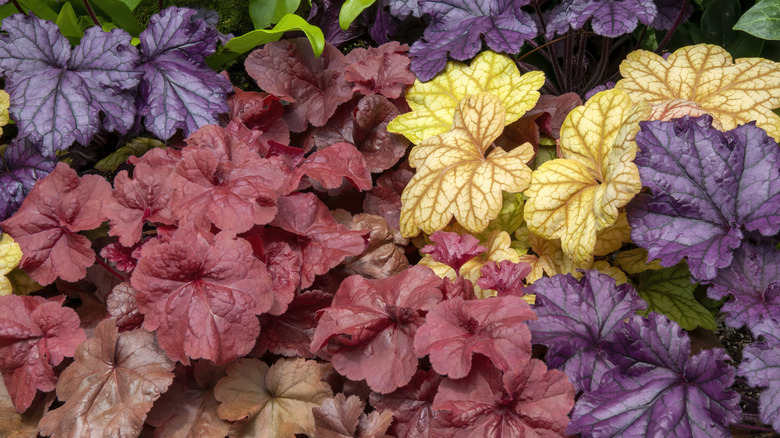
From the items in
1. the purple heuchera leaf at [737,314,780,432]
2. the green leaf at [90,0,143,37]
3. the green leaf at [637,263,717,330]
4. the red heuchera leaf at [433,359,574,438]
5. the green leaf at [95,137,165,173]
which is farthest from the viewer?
the green leaf at [90,0,143,37]

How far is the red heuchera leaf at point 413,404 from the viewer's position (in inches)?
55.8

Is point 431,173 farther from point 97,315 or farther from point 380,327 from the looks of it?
point 97,315

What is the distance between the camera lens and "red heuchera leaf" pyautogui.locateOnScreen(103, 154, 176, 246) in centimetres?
158

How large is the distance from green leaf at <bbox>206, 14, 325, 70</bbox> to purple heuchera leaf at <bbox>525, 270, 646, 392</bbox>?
1.14 m

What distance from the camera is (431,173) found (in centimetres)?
179

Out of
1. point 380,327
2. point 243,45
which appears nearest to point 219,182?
point 380,327

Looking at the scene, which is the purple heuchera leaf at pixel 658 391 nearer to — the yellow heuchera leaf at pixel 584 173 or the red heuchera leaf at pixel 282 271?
the yellow heuchera leaf at pixel 584 173

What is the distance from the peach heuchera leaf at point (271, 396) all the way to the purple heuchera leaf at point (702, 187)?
88 cm

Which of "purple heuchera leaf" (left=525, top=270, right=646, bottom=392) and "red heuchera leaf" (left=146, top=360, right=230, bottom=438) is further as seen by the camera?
"red heuchera leaf" (left=146, top=360, right=230, bottom=438)

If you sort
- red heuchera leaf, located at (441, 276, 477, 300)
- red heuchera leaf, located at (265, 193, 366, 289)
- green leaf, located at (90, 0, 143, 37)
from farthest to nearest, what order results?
green leaf, located at (90, 0, 143, 37) → red heuchera leaf, located at (265, 193, 366, 289) → red heuchera leaf, located at (441, 276, 477, 300)

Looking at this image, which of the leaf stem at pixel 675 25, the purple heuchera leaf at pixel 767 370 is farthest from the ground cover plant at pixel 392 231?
the leaf stem at pixel 675 25

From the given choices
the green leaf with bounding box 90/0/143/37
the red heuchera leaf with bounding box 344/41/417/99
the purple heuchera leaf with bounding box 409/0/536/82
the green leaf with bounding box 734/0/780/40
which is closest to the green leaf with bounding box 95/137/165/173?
the green leaf with bounding box 90/0/143/37

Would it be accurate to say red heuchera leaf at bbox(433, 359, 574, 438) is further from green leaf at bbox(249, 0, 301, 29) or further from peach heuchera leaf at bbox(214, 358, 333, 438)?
green leaf at bbox(249, 0, 301, 29)

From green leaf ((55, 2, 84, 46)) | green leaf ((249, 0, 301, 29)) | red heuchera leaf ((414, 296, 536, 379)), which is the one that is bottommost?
red heuchera leaf ((414, 296, 536, 379))
